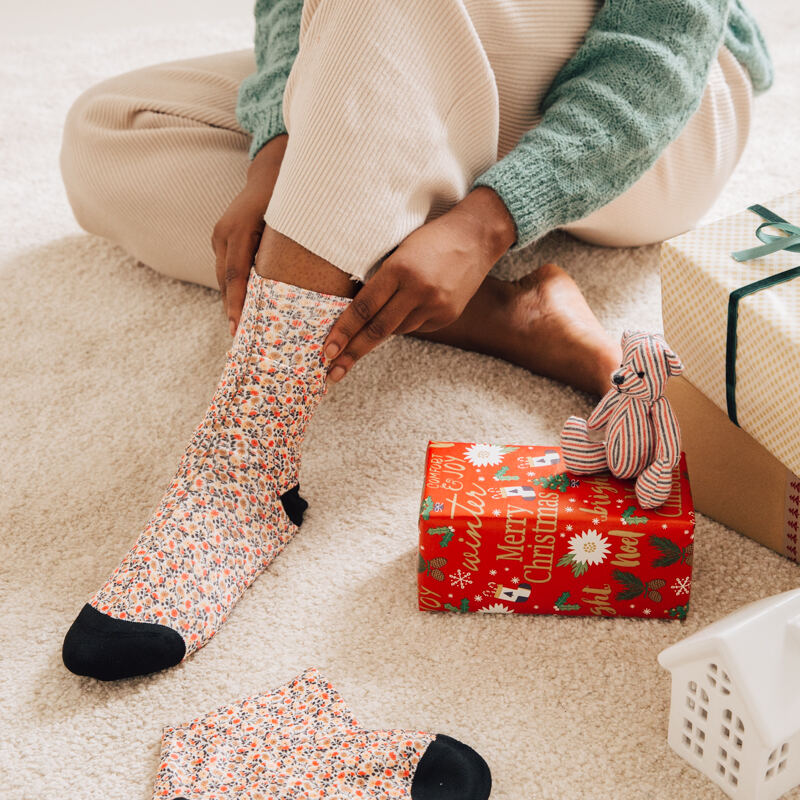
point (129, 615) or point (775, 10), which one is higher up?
point (775, 10)

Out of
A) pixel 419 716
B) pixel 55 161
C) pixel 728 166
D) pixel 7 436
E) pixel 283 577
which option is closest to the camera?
pixel 419 716

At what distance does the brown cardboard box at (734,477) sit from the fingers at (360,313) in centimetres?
31

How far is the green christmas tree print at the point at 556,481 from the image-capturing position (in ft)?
2.77

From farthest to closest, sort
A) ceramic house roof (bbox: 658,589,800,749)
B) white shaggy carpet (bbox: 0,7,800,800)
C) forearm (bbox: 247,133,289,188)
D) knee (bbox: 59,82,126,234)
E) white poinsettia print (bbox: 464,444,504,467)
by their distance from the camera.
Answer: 1. knee (bbox: 59,82,126,234)
2. forearm (bbox: 247,133,289,188)
3. white poinsettia print (bbox: 464,444,504,467)
4. white shaggy carpet (bbox: 0,7,800,800)
5. ceramic house roof (bbox: 658,589,800,749)

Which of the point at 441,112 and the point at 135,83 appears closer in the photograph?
the point at 441,112

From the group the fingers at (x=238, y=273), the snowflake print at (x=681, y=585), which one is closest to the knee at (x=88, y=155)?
the fingers at (x=238, y=273)

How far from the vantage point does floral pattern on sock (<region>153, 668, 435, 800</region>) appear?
724 mm

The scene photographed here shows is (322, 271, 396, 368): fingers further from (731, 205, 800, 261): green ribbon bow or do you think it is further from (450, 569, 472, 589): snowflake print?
(731, 205, 800, 261): green ribbon bow

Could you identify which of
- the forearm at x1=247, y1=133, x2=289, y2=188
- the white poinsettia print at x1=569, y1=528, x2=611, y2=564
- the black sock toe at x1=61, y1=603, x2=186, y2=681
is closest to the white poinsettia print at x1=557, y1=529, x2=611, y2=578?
the white poinsettia print at x1=569, y1=528, x2=611, y2=564

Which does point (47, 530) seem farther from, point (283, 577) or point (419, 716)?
point (419, 716)

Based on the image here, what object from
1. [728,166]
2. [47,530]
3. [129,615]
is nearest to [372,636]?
Result: [129,615]

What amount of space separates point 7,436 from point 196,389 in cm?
22

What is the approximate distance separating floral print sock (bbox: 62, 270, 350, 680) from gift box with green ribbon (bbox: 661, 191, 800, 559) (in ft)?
1.07

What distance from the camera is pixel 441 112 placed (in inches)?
34.4
